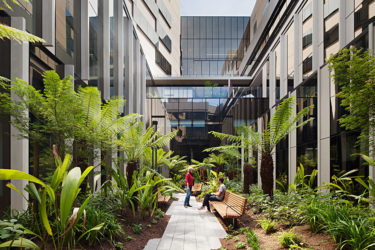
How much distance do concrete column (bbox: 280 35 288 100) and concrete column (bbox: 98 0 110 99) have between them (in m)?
7.89

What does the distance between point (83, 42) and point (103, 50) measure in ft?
6.76

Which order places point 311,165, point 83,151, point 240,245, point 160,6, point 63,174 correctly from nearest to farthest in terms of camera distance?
1. point 63,174
2. point 240,245
3. point 83,151
4. point 311,165
5. point 160,6

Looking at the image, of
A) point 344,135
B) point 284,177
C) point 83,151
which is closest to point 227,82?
point 284,177

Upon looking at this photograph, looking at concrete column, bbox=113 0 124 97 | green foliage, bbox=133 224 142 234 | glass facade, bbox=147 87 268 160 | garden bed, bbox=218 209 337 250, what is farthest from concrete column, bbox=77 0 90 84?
glass facade, bbox=147 87 268 160

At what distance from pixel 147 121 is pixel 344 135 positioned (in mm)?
13391

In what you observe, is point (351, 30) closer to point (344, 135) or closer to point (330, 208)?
point (344, 135)

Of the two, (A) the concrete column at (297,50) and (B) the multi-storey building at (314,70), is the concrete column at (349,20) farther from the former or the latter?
(A) the concrete column at (297,50)

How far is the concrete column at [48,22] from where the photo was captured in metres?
5.84

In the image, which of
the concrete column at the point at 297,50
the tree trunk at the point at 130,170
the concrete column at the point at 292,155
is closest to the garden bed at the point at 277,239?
the tree trunk at the point at 130,170

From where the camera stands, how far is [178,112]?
69.8 feet

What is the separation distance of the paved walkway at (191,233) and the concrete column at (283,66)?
7206 millimetres

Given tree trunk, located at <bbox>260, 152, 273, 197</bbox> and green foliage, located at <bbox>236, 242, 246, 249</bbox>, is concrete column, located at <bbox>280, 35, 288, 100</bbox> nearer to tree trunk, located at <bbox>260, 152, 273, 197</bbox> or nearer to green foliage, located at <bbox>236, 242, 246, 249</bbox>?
tree trunk, located at <bbox>260, 152, 273, 197</bbox>

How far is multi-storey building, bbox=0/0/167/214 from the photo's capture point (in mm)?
5078

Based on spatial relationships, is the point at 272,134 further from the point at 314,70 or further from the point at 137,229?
the point at 137,229
